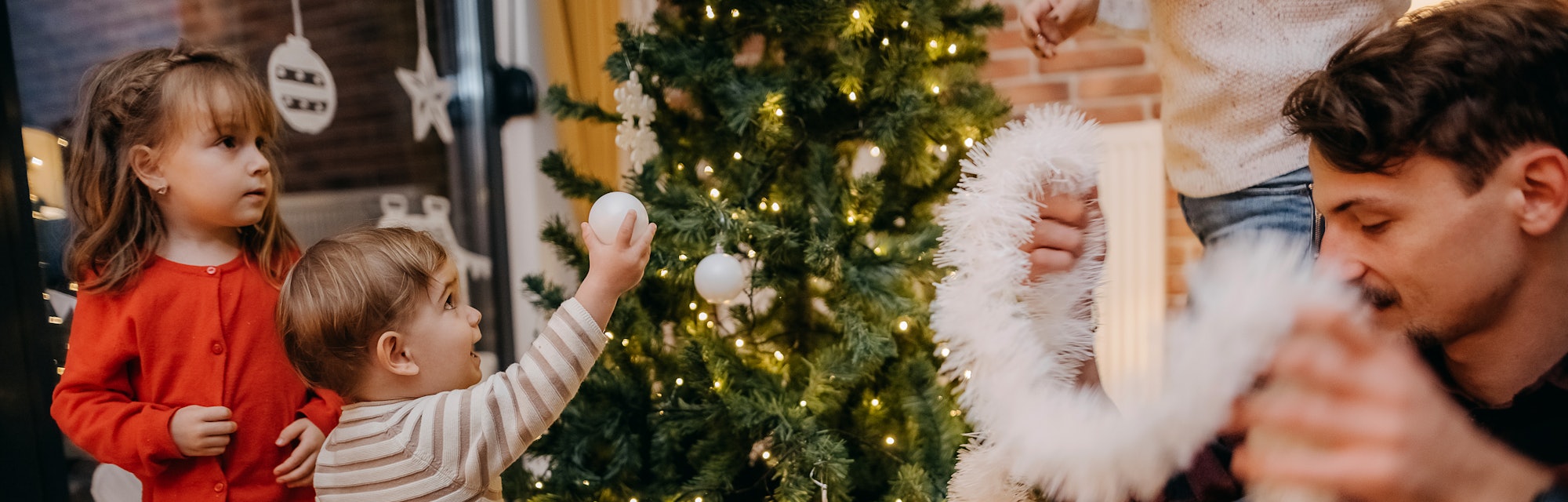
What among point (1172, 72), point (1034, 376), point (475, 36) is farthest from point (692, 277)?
point (475, 36)

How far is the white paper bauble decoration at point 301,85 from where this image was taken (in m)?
2.04

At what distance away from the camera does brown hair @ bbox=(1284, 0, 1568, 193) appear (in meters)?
0.71

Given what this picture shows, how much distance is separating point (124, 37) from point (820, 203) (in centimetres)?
137

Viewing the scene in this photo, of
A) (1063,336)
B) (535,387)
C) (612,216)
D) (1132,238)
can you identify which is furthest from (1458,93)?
(1132,238)

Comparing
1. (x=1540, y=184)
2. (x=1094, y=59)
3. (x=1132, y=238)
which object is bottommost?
(x=1132, y=238)

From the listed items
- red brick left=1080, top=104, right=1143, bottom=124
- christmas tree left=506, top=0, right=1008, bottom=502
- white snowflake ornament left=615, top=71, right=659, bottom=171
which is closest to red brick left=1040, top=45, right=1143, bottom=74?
red brick left=1080, top=104, right=1143, bottom=124

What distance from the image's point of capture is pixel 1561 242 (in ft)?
2.37

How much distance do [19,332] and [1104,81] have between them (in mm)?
2496

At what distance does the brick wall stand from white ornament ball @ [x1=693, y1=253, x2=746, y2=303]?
1.35m

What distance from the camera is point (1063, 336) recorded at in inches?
31.2

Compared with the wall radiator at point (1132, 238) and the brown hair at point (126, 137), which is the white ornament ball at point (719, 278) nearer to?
the brown hair at point (126, 137)

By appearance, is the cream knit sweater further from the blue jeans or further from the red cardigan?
the red cardigan

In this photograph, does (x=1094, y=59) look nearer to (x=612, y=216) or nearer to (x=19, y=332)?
(x=612, y=216)

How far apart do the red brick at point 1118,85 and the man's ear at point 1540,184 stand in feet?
6.25
